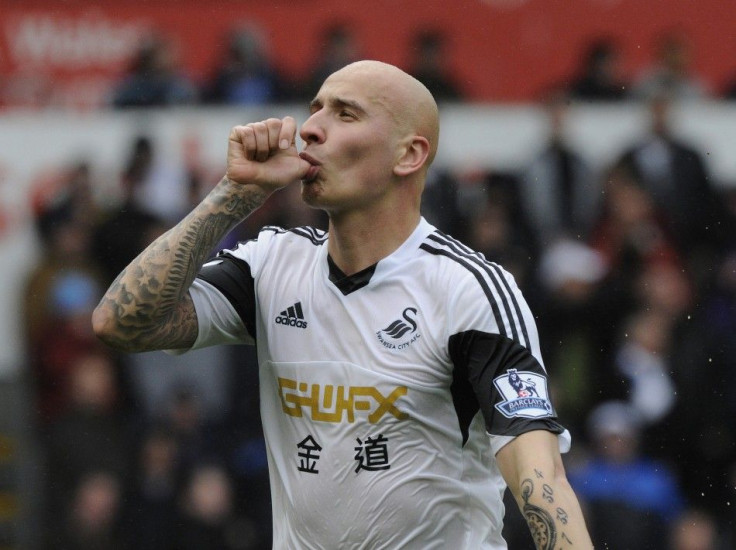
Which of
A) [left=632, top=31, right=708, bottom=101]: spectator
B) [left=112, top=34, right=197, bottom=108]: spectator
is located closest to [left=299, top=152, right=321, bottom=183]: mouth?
[left=112, top=34, right=197, bottom=108]: spectator

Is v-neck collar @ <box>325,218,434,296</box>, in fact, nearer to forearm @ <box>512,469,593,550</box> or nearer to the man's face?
the man's face

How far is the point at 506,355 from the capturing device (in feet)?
14.6

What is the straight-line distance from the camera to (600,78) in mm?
11047

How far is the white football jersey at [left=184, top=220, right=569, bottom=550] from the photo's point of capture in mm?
4562

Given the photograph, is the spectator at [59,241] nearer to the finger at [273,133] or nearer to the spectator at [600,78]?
the spectator at [600,78]

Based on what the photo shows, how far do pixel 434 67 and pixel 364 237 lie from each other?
21.0ft

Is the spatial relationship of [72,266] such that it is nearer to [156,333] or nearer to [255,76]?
[255,76]

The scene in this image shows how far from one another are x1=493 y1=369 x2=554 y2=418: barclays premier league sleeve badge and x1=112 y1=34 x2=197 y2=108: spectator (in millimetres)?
7013

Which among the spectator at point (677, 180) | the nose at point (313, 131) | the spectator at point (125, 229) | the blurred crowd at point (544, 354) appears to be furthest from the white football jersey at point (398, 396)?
Answer: the spectator at point (677, 180)

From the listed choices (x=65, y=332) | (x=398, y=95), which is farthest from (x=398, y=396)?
(x=65, y=332)

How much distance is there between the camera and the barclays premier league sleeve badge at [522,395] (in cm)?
436

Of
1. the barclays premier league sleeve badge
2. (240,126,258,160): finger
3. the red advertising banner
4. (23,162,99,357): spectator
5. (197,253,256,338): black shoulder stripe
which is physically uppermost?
the red advertising banner

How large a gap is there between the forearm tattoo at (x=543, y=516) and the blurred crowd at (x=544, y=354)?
5237 mm

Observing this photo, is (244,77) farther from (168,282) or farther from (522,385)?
(522,385)
